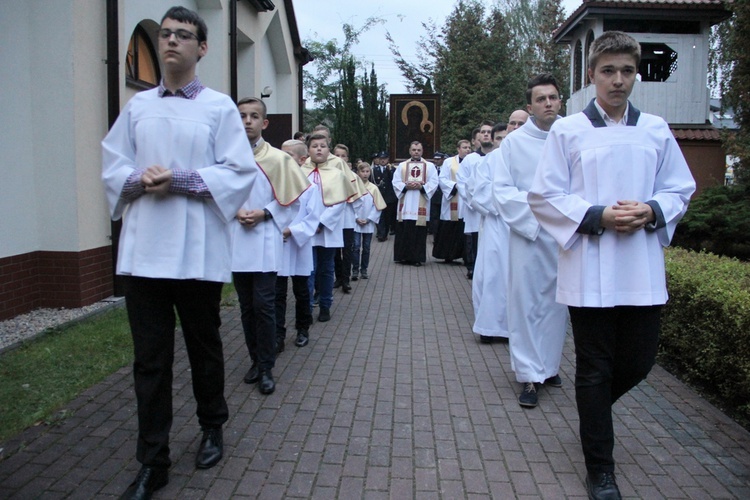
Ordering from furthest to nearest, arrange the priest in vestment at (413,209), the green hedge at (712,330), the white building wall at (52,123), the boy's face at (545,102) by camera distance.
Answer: the priest in vestment at (413,209) < the white building wall at (52,123) < the boy's face at (545,102) < the green hedge at (712,330)

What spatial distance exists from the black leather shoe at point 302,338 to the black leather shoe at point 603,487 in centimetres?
376

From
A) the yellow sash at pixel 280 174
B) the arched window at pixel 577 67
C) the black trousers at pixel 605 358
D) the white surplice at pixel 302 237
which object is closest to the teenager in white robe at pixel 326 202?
the white surplice at pixel 302 237

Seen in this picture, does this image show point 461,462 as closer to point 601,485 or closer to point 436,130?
point 601,485

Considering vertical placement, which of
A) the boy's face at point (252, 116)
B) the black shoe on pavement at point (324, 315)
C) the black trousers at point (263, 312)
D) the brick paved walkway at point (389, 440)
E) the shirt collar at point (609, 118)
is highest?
the boy's face at point (252, 116)

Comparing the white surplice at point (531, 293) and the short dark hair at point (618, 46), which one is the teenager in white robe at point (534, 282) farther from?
the short dark hair at point (618, 46)

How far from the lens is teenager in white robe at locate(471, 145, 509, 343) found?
6938mm

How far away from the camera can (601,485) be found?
12.1 ft

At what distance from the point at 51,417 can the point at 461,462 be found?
2.69m

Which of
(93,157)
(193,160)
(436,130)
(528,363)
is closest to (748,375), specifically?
(528,363)

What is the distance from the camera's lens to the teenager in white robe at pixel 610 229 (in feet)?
12.2

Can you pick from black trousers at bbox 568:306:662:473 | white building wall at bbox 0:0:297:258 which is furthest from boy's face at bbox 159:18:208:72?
white building wall at bbox 0:0:297:258

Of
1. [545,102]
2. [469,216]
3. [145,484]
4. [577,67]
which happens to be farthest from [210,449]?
[577,67]

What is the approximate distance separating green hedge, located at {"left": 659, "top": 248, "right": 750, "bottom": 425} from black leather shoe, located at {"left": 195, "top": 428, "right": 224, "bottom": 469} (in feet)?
11.4

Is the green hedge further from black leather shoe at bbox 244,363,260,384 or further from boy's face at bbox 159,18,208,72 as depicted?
boy's face at bbox 159,18,208,72
